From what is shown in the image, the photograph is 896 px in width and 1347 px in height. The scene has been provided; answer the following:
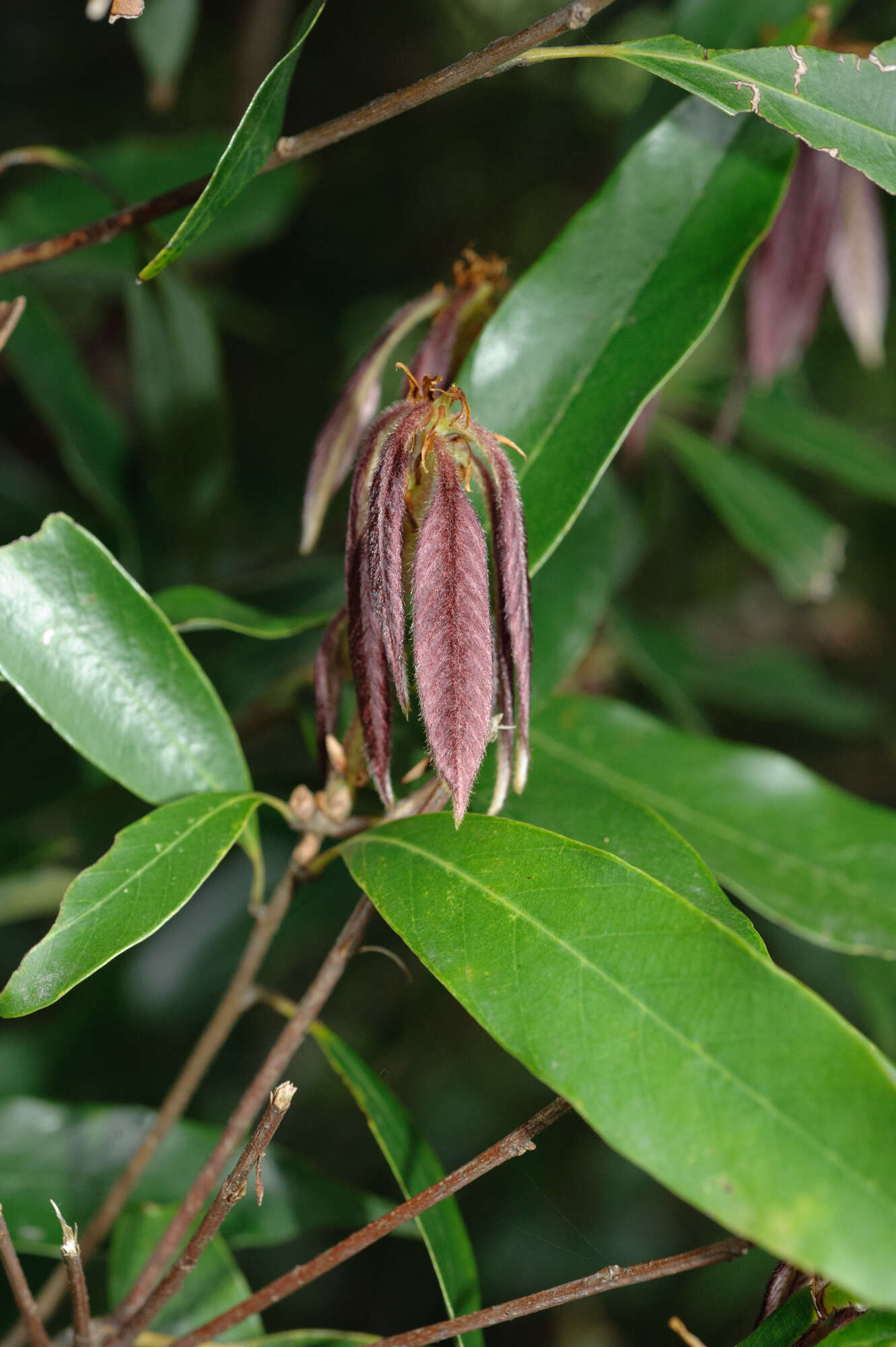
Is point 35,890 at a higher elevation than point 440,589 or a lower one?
lower

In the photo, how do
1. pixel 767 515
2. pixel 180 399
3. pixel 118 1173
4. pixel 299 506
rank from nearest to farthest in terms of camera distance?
pixel 118 1173, pixel 180 399, pixel 767 515, pixel 299 506

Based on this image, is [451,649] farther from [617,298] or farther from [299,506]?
[299,506]

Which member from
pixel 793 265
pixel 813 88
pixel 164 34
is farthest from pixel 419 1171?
pixel 164 34

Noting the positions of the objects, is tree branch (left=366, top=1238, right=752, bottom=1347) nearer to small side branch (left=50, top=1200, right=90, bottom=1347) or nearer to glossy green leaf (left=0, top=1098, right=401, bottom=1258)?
small side branch (left=50, top=1200, right=90, bottom=1347)

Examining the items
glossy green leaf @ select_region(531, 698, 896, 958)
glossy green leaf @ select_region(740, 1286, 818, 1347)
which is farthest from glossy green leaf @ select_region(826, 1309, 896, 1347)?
glossy green leaf @ select_region(531, 698, 896, 958)

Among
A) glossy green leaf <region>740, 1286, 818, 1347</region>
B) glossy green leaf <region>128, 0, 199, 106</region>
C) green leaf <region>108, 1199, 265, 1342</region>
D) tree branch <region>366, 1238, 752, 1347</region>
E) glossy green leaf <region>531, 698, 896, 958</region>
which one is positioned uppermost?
glossy green leaf <region>128, 0, 199, 106</region>

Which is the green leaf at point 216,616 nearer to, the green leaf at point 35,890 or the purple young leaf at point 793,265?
the green leaf at point 35,890
